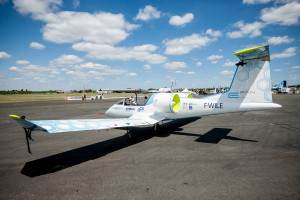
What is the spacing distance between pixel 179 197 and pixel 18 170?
18.4 feet

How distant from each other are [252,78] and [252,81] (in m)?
0.15

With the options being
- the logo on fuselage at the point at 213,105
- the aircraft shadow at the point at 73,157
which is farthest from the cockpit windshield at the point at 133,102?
the logo on fuselage at the point at 213,105

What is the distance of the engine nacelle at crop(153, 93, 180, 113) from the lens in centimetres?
944

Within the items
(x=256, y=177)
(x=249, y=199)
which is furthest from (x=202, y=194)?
(x=256, y=177)

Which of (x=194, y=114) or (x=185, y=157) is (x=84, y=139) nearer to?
(x=185, y=157)

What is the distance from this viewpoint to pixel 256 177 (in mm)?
4539

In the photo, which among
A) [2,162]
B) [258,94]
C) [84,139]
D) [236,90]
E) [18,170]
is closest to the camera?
[18,170]

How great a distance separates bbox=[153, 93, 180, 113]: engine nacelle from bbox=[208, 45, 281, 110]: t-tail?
318 centimetres

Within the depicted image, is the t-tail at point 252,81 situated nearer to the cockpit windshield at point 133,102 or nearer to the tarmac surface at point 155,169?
the tarmac surface at point 155,169

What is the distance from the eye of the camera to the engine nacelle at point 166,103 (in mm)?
9436

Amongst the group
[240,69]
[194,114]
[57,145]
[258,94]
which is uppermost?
[240,69]

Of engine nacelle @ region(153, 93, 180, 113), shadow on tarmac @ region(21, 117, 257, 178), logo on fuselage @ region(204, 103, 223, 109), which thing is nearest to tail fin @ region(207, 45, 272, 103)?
logo on fuselage @ region(204, 103, 223, 109)

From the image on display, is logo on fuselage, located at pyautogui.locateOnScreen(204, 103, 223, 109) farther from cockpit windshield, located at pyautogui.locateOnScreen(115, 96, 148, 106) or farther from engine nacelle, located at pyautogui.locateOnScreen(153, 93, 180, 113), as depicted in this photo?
cockpit windshield, located at pyautogui.locateOnScreen(115, 96, 148, 106)

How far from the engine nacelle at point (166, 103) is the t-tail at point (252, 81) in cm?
318
